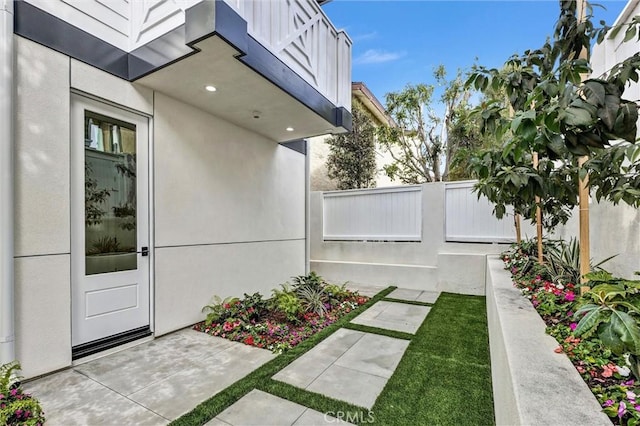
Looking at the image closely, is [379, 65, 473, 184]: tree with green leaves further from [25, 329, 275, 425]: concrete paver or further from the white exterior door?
[25, 329, 275, 425]: concrete paver

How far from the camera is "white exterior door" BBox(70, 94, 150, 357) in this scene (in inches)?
125

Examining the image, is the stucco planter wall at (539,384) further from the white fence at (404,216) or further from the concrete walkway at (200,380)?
the white fence at (404,216)

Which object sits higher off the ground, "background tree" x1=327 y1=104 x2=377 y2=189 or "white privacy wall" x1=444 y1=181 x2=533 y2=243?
"background tree" x1=327 y1=104 x2=377 y2=189

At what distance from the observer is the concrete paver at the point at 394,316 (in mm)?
4160

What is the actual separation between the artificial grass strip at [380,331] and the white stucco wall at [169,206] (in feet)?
6.89

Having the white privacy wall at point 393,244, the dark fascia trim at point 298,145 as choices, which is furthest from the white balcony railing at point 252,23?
the white privacy wall at point 393,244

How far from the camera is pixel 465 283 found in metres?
5.95

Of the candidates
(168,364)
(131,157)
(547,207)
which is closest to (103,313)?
(168,364)

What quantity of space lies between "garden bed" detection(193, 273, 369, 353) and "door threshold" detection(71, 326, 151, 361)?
0.70 metres

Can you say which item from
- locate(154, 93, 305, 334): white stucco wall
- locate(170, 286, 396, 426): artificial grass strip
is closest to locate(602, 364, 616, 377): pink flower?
locate(170, 286, 396, 426): artificial grass strip

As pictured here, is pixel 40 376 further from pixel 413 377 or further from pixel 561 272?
pixel 561 272

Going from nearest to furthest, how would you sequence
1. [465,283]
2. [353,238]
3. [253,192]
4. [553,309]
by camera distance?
[553,309], [253,192], [465,283], [353,238]

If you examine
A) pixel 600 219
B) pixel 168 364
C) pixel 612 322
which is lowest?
pixel 168 364

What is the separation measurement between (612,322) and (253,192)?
200 inches
